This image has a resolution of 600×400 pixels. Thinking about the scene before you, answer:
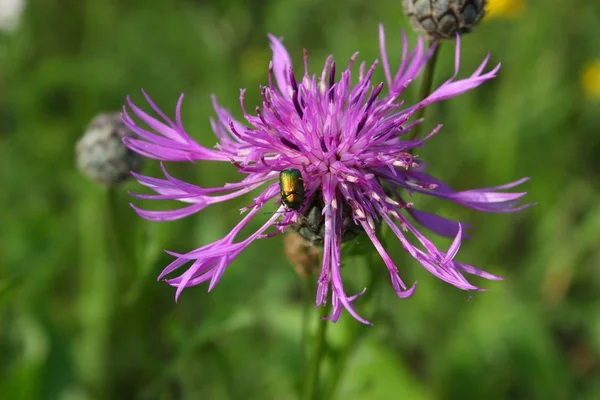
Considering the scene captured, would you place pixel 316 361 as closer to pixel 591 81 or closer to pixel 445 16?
pixel 445 16

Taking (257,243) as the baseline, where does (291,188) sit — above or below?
above

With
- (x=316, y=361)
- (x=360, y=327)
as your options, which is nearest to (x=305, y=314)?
(x=360, y=327)

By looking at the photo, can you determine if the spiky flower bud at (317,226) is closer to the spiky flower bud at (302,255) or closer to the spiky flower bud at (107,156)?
the spiky flower bud at (302,255)

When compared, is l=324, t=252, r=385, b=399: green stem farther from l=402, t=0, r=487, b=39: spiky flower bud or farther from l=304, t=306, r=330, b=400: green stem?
l=402, t=0, r=487, b=39: spiky flower bud

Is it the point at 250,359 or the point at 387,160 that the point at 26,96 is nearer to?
the point at 250,359

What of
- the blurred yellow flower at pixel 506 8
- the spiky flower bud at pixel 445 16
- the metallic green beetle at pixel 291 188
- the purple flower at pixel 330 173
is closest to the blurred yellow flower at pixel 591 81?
the blurred yellow flower at pixel 506 8

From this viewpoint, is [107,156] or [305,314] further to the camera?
[107,156]

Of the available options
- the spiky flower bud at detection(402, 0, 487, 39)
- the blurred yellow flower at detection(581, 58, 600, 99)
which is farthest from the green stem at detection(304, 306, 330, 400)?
the blurred yellow flower at detection(581, 58, 600, 99)
